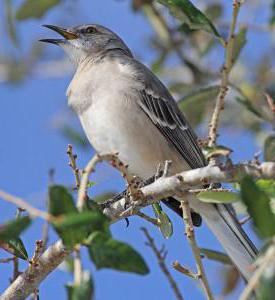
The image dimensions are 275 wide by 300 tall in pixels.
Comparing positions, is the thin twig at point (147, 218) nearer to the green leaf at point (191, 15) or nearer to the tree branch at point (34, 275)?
the tree branch at point (34, 275)

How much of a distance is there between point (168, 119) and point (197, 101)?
314 millimetres

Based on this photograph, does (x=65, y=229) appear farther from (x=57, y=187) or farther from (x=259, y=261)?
(x=259, y=261)

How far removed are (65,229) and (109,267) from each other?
150mm

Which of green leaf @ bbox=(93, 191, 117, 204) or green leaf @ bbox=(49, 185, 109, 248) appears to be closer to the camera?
green leaf @ bbox=(49, 185, 109, 248)

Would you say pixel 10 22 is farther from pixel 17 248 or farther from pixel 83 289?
pixel 83 289

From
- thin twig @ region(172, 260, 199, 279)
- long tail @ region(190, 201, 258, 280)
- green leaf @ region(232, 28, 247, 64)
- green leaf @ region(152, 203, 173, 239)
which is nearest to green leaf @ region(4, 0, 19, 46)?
green leaf @ region(232, 28, 247, 64)

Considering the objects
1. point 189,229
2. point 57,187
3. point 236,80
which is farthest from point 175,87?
point 57,187

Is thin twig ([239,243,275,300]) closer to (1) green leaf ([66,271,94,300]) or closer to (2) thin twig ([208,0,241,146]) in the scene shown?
(1) green leaf ([66,271,94,300])

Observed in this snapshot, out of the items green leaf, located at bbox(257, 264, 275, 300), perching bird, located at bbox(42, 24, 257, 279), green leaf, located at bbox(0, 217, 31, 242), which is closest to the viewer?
green leaf, located at bbox(257, 264, 275, 300)

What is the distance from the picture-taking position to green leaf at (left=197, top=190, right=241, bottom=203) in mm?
2131

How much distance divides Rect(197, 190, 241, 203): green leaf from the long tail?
1192 millimetres

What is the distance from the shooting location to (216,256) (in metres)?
3.50

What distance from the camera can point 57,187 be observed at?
5.86ft

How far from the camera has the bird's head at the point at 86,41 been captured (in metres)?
5.20
